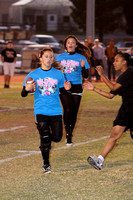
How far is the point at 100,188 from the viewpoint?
7.08 m

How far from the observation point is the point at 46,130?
315 inches

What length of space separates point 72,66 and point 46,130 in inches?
109

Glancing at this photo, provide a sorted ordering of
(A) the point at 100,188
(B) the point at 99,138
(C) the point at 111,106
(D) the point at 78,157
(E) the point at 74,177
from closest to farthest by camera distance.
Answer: (A) the point at 100,188 → (E) the point at 74,177 → (D) the point at 78,157 → (B) the point at 99,138 → (C) the point at 111,106

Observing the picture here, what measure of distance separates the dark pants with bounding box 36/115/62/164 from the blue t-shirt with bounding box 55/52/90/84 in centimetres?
255

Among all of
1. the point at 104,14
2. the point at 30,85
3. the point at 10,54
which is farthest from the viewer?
the point at 104,14

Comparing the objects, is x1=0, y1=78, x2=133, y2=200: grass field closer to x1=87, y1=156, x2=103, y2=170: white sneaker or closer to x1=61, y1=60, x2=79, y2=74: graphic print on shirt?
x1=87, y1=156, x2=103, y2=170: white sneaker

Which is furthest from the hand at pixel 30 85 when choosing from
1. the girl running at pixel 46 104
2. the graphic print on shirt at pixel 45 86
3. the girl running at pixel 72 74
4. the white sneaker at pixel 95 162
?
the girl running at pixel 72 74

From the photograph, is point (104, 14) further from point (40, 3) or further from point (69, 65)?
point (69, 65)

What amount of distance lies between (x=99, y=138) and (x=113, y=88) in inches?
135

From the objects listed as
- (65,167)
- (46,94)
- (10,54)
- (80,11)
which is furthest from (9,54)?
(80,11)

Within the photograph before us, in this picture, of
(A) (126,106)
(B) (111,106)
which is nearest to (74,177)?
(A) (126,106)

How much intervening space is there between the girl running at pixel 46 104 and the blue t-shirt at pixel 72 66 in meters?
2.39

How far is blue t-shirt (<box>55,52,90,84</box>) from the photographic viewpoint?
415 inches

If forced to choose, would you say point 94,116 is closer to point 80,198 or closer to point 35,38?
point 80,198
